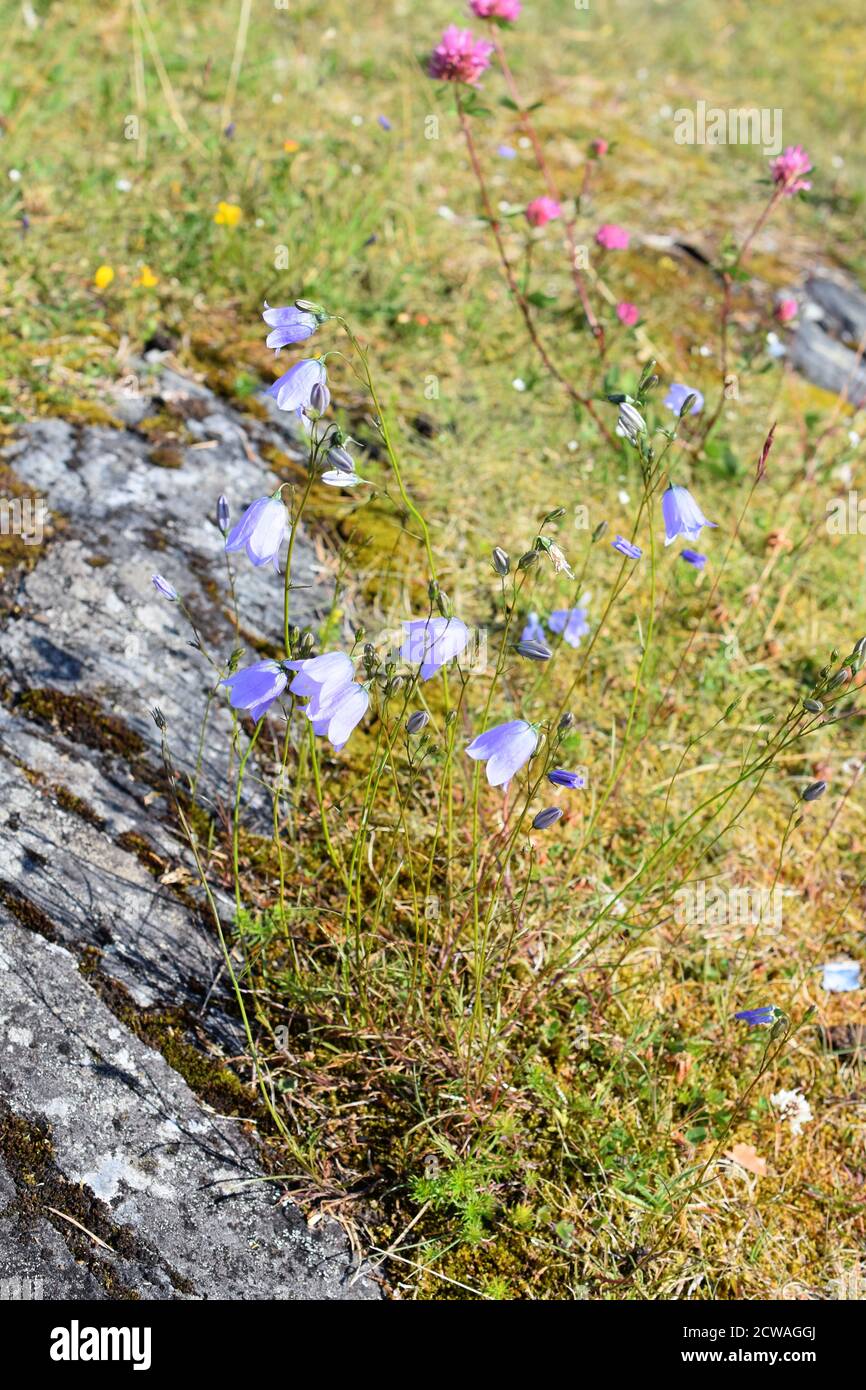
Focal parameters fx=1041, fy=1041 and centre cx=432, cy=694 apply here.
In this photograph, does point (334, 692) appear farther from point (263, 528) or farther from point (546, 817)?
point (546, 817)

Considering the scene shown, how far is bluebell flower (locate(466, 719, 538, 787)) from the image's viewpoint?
5.79 ft

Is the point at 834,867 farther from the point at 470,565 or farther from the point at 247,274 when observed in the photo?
the point at 247,274

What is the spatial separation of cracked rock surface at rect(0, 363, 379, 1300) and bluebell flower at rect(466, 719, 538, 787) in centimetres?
92

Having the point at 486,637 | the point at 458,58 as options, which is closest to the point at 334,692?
the point at 486,637

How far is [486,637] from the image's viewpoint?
3.03m

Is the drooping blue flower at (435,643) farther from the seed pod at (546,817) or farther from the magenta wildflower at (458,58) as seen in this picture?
the magenta wildflower at (458,58)

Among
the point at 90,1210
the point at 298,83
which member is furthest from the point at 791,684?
the point at 298,83

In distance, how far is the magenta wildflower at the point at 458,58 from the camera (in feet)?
11.8

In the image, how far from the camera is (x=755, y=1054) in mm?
2506

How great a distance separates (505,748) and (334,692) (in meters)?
0.31

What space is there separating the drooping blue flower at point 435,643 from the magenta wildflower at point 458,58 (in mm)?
2748

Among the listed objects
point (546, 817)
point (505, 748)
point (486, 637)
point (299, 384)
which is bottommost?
point (546, 817)

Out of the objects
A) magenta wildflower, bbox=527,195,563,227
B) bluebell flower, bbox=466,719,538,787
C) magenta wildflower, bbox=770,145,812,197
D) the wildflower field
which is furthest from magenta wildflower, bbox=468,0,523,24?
bluebell flower, bbox=466,719,538,787

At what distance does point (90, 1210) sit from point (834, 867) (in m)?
2.16
